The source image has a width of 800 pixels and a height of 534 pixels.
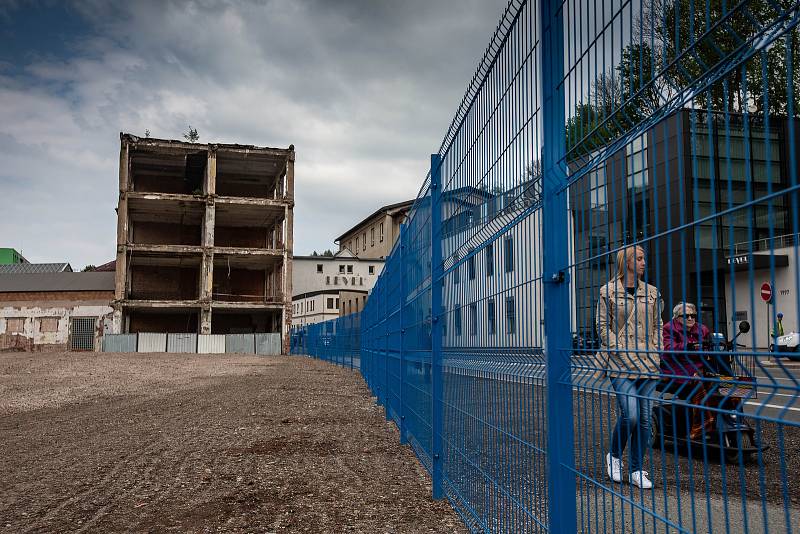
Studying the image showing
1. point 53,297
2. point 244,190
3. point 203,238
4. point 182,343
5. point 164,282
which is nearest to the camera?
point 182,343

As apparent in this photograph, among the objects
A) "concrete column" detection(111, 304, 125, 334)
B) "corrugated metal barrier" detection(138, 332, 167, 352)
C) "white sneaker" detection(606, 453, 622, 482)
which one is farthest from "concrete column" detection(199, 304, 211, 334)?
"white sneaker" detection(606, 453, 622, 482)

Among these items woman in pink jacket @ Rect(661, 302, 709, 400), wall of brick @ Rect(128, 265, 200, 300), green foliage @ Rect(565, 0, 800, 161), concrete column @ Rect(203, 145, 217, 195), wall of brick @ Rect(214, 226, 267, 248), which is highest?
concrete column @ Rect(203, 145, 217, 195)

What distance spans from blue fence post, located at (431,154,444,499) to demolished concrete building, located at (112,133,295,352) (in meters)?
38.4

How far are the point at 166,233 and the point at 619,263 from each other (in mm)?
49753

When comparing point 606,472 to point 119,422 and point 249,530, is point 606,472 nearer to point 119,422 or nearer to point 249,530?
point 249,530

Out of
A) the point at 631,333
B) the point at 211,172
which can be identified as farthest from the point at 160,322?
the point at 631,333

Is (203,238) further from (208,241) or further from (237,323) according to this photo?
(237,323)

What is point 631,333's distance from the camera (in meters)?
2.27

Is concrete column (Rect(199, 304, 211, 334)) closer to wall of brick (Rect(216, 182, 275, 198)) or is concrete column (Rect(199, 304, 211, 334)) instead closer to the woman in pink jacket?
wall of brick (Rect(216, 182, 275, 198))

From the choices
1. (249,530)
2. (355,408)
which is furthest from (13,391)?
(249,530)

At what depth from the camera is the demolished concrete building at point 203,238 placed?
43094mm

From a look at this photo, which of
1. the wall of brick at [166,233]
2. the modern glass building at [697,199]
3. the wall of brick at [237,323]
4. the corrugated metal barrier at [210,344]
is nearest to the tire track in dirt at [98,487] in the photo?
the modern glass building at [697,199]

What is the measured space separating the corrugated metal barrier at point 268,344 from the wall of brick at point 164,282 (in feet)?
22.8

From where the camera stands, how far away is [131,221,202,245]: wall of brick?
48.2 metres
